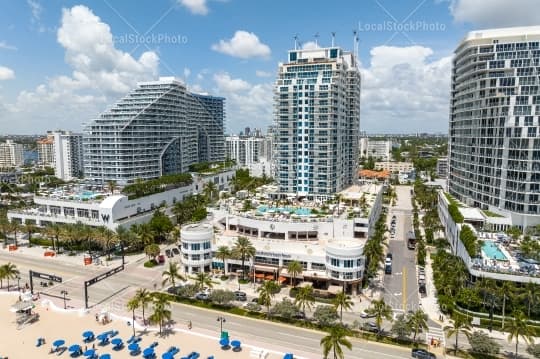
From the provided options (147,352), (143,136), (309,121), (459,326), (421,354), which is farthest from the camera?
(143,136)

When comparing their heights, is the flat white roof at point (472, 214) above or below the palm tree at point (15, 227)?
above

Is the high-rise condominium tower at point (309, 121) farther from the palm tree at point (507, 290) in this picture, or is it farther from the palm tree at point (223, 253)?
the palm tree at point (507, 290)

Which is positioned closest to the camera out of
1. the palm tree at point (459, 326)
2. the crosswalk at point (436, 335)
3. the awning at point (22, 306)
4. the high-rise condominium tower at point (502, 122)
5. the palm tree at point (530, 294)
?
the palm tree at point (459, 326)

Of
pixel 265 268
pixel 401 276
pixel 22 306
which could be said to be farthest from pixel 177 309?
pixel 401 276

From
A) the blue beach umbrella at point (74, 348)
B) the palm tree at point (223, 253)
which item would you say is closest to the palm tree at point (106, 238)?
the palm tree at point (223, 253)

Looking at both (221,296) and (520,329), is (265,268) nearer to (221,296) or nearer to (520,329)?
(221,296)

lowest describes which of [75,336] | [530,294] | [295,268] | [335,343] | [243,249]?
[75,336]

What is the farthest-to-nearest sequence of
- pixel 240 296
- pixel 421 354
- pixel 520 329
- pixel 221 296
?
pixel 240 296 → pixel 221 296 → pixel 421 354 → pixel 520 329

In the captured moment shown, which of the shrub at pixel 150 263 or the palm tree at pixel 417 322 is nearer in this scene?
the palm tree at pixel 417 322
